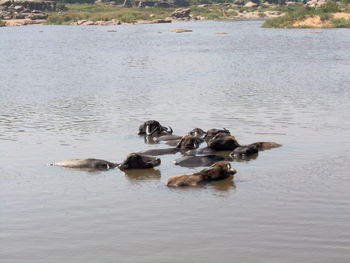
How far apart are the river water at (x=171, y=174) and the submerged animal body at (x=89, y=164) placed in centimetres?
29

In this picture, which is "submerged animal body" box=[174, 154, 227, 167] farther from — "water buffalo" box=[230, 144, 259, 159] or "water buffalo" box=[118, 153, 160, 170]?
"water buffalo" box=[230, 144, 259, 159]

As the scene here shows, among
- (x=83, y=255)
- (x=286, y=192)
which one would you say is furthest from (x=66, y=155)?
(x=83, y=255)

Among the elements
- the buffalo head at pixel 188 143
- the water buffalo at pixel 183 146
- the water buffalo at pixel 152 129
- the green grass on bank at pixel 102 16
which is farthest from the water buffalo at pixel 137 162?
the green grass on bank at pixel 102 16

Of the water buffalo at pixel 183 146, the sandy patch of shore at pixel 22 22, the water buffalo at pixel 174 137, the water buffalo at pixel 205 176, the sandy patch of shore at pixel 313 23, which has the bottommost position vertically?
the sandy patch of shore at pixel 22 22

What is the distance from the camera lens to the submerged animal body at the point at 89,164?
1373 centimetres

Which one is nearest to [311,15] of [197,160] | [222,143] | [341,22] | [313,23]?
[313,23]

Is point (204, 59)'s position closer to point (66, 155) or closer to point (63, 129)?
point (63, 129)

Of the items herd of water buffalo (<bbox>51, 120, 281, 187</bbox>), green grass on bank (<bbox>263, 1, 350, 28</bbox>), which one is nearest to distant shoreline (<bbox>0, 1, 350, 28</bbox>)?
green grass on bank (<bbox>263, 1, 350, 28</bbox>)

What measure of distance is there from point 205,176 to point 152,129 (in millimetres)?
5152

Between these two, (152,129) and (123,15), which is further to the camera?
(123,15)

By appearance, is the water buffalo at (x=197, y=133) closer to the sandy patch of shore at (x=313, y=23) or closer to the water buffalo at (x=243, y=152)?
the water buffalo at (x=243, y=152)

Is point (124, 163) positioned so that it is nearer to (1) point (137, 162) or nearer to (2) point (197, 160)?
(1) point (137, 162)

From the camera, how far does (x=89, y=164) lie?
45.3ft

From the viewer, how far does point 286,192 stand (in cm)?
1176
